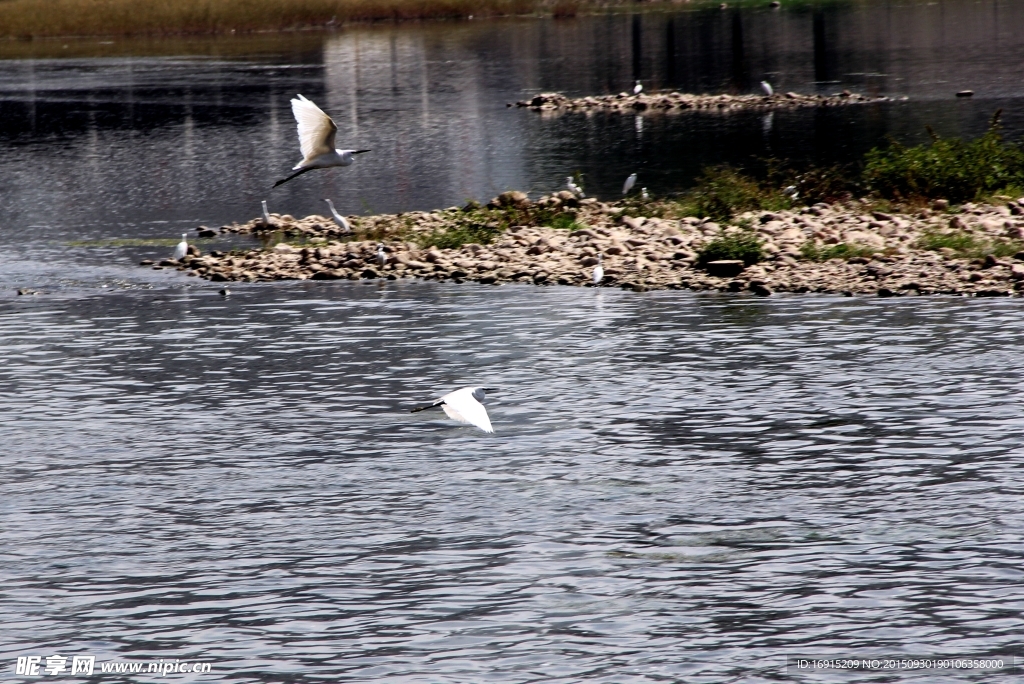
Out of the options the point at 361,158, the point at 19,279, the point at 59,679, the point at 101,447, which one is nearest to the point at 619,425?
the point at 101,447

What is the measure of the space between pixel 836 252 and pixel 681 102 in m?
35.3

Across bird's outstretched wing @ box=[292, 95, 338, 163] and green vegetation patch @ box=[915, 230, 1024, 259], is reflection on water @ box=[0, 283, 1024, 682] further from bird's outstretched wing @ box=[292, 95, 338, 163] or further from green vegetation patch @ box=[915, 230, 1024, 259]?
bird's outstretched wing @ box=[292, 95, 338, 163]

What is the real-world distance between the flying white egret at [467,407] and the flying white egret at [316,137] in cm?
703

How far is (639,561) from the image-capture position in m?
13.0

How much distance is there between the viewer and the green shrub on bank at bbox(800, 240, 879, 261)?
26.3 meters

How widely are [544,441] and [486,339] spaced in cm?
545

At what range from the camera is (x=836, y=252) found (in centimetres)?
2644

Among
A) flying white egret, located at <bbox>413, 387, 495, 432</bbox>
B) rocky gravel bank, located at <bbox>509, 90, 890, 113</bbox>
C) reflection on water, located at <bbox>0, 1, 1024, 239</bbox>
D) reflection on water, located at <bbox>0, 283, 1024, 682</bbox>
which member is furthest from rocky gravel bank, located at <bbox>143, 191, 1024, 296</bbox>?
rocky gravel bank, located at <bbox>509, 90, 890, 113</bbox>

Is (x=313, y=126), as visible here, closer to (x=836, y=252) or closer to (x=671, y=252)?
(x=671, y=252)

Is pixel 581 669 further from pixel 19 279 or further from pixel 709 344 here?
pixel 19 279

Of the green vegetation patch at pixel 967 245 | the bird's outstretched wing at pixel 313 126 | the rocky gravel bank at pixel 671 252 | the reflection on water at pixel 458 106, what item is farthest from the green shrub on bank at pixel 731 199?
the bird's outstretched wing at pixel 313 126

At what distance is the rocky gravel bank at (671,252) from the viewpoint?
83.1 ft

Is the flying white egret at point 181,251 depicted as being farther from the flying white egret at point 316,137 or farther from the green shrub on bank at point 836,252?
the green shrub on bank at point 836,252

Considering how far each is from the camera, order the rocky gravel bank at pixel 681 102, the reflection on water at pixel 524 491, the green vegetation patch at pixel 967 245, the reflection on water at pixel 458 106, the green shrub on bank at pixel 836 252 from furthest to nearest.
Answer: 1. the rocky gravel bank at pixel 681 102
2. the reflection on water at pixel 458 106
3. the green shrub on bank at pixel 836 252
4. the green vegetation patch at pixel 967 245
5. the reflection on water at pixel 524 491
